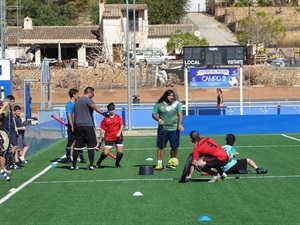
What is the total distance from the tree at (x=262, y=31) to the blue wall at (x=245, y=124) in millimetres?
46723

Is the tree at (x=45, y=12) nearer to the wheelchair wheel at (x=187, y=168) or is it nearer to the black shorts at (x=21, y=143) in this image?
the black shorts at (x=21, y=143)

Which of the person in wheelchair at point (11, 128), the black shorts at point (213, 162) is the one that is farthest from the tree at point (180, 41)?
the black shorts at point (213, 162)

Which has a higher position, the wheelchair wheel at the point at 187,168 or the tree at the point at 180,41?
the tree at the point at 180,41

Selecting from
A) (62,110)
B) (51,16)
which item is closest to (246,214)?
(62,110)

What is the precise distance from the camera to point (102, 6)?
79.8m

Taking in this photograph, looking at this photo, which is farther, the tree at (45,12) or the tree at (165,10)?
the tree at (45,12)

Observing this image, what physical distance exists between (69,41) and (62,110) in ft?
145

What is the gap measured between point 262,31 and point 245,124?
A: 159 ft

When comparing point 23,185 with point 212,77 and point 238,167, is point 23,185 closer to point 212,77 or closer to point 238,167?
point 238,167

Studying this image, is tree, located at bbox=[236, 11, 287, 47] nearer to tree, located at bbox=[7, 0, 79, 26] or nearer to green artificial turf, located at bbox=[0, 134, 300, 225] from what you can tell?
tree, located at bbox=[7, 0, 79, 26]

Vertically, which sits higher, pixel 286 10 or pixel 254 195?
pixel 286 10

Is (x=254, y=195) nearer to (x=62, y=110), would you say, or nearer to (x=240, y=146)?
(x=240, y=146)

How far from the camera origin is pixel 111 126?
17.6m

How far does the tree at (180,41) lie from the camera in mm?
71688
